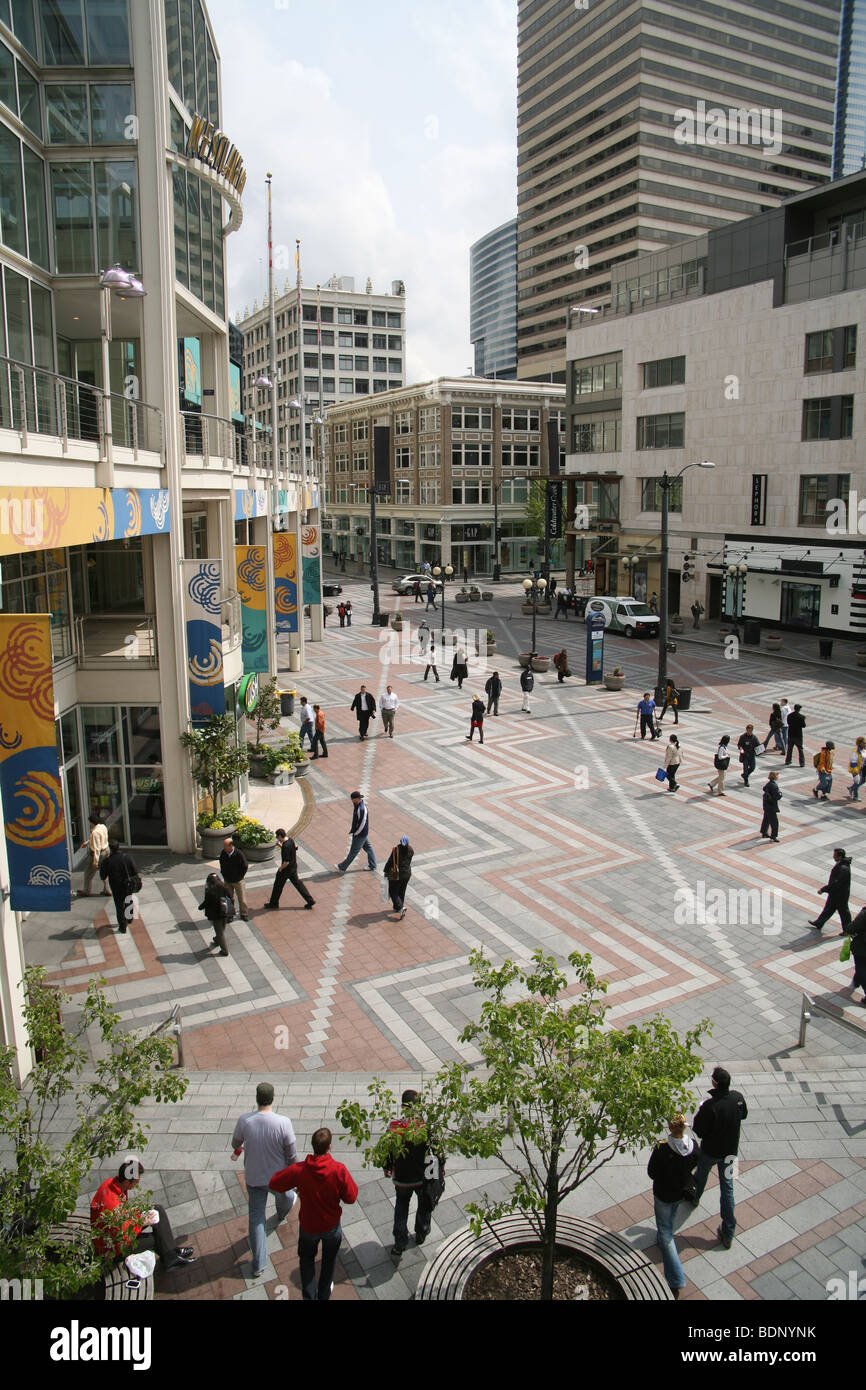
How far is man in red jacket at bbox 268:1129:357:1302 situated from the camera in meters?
6.86

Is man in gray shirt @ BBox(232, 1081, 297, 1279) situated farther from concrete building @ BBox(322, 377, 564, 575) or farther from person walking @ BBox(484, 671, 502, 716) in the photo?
concrete building @ BBox(322, 377, 564, 575)

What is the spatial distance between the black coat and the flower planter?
1.07 metres

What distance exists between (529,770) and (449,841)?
17.2 feet

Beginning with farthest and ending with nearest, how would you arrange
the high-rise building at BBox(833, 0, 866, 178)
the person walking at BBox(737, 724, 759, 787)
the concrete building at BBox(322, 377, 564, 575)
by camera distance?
the high-rise building at BBox(833, 0, 866, 178)
the concrete building at BBox(322, 377, 564, 575)
the person walking at BBox(737, 724, 759, 787)

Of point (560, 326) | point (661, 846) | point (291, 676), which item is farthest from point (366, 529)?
point (661, 846)

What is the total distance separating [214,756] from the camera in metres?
16.3

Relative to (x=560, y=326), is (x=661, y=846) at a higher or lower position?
lower

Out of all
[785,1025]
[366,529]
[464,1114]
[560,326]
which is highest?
[560,326]

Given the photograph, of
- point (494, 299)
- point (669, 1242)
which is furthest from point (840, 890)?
point (494, 299)

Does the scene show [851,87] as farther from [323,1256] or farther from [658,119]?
[323,1256]

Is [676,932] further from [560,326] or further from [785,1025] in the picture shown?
[560,326]

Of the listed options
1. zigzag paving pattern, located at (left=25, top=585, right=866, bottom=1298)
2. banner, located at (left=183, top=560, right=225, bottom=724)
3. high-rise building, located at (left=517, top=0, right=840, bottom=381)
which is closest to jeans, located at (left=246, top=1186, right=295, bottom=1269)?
zigzag paving pattern, located at (left=25, top=585, right=866, bottom=1298)

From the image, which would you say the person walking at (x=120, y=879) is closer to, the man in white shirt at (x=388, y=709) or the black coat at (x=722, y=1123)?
the black coat at (x=722, y=1123)

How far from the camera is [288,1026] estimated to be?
11.2 m
